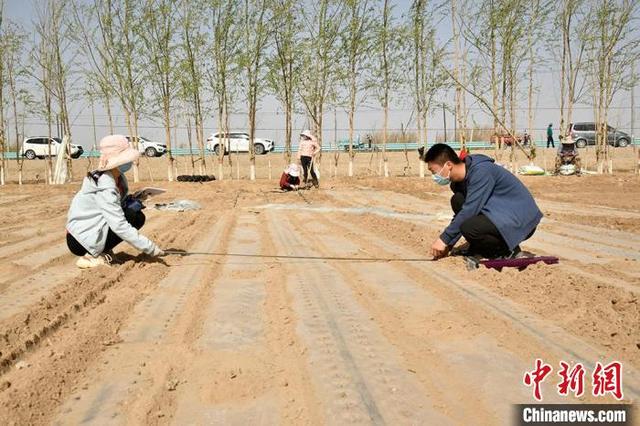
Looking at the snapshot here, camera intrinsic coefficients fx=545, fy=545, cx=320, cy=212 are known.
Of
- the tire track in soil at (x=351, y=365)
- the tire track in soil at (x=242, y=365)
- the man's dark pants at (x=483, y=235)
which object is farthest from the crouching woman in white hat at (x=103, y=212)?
the man's dark pants at (x=483, y=235)

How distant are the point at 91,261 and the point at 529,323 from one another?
11.6 ft

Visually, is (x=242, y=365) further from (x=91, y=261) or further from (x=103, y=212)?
(x=91, y=261)

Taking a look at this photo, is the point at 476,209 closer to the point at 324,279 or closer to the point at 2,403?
the point at 324,279

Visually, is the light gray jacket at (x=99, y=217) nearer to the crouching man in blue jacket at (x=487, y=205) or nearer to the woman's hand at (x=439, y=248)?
the woman's hand at (x=439, y=248)

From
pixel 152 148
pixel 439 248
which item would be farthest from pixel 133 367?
pixel 152 148

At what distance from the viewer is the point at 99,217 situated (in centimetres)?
464

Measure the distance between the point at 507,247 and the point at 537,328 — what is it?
54.8 inches

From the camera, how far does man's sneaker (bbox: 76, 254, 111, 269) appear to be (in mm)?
4695

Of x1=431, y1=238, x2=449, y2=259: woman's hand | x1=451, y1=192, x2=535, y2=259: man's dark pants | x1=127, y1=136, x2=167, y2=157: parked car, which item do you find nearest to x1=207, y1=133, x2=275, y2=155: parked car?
x1=127, y1=136, x2=167, y2=157: parked car

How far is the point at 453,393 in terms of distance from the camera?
2.33 meters

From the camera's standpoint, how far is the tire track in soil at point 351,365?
2180 mm

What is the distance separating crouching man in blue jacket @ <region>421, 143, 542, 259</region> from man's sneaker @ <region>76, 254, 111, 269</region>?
2.89 m

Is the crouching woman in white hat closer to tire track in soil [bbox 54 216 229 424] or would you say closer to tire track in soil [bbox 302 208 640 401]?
tire track in soil [bbox 54 216 229 424]

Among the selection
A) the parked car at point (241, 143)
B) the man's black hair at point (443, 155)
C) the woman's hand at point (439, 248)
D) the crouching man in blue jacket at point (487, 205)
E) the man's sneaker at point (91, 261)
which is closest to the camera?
the crouching man in blue jacket at point (487, 205)
